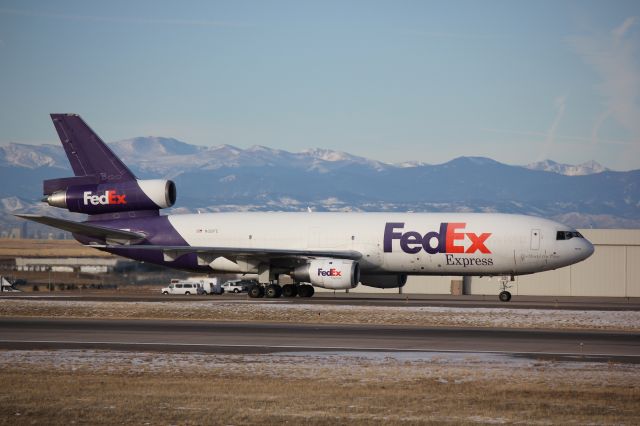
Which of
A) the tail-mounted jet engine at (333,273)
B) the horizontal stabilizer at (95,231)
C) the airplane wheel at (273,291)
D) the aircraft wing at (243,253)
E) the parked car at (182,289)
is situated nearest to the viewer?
the tail-mounted jet engine at (333,273)

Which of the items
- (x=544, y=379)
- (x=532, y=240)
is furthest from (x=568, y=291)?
(x=544, y=379)

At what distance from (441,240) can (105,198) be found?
19829mm

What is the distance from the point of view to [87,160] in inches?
2270

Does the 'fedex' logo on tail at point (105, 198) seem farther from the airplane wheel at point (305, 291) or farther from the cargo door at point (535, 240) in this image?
the cargo door at point (535, 240)

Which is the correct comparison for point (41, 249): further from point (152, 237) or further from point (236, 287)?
point (152, 237)

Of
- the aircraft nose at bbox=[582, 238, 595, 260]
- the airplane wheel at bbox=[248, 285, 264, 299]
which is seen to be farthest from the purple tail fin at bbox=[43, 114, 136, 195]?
the aircraft nose at bbox=[582, 238, 595, 260]

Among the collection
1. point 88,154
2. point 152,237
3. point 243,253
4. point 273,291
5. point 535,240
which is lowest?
point 273,291

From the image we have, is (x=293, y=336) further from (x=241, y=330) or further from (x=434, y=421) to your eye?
(x=434, y=421)

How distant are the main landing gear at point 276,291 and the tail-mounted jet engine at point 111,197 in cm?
811

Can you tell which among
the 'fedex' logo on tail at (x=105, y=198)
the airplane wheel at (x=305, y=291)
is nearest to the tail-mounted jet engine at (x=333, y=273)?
the airplane wheel at (x=305, y=291)

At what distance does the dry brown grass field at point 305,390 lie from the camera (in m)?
16.8

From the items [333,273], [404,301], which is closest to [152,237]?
[333,273]

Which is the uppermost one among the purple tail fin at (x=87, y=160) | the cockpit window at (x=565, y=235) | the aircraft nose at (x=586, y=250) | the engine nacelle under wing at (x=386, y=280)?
the purple tail fin at (x=87, y=160)

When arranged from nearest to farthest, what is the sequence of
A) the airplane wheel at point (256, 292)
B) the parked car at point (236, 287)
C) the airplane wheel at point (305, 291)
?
the airplane wheel at point (256, 292)
the airplane wheel at point (305, 291)
the parked car at point (236, 287)
